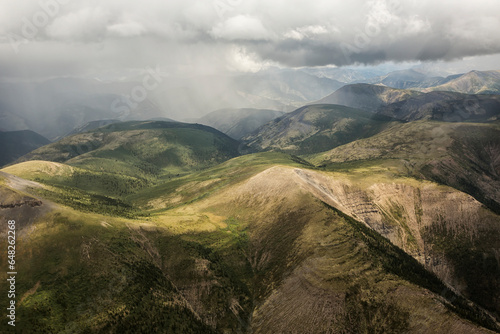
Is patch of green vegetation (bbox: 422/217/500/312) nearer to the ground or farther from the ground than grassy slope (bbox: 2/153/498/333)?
nearer to the ground

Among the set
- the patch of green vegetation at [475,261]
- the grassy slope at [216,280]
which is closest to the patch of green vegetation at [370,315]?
the grassy slope at [216,280]

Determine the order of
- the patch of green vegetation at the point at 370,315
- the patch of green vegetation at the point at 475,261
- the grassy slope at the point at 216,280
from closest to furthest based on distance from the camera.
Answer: the patch of green vegetation at the point at 370,315, the grassy slope at the point at 216,280, the patch of green vegetation at the point at 475,261

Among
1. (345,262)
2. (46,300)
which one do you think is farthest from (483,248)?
(46,300)

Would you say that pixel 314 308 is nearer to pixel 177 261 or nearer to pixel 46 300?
pixel 177 261

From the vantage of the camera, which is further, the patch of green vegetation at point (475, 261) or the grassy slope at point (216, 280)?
the patch of green vegetation at point (475, 261)

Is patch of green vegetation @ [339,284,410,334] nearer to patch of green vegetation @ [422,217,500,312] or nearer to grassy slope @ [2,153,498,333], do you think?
Result: grassy slope @ [2,153,498,333]

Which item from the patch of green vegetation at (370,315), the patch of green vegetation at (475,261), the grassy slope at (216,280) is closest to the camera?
the patch of green vegetation at (370,315)

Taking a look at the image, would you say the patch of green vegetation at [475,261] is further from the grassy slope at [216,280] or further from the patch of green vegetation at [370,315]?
the patch of green vegetation at [370,315]

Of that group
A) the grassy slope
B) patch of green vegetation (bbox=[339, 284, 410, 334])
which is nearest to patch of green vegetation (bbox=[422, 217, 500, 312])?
the grassy slope
